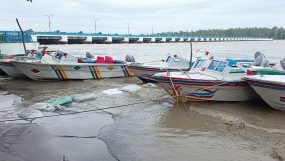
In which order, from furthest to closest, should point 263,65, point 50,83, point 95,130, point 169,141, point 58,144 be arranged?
1. point 50,83
2. point 263,65
3. point 95,130
4. point 169,141
5. point 58,144

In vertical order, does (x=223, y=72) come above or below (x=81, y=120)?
above

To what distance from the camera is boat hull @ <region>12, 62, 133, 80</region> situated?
59.2 ft

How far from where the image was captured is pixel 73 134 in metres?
8.38

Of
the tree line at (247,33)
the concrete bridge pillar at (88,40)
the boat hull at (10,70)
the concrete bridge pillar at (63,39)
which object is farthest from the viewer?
the tree line at (247,33)

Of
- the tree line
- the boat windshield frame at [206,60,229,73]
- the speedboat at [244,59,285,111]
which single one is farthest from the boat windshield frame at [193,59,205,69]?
the tree line

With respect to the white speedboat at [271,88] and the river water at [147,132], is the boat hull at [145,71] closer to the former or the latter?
the river water at [147,132]

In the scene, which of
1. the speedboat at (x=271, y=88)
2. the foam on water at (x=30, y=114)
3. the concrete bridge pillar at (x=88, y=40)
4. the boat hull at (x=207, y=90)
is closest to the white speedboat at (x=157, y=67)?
the boat hull at (x=207, y=90)

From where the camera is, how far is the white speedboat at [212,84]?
39.7 ft

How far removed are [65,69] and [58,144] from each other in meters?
11.3

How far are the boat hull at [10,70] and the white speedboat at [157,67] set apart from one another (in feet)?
22.4

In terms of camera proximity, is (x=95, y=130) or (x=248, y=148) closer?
(x=248, y=148)

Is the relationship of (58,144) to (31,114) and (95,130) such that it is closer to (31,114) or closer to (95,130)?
(95,130)

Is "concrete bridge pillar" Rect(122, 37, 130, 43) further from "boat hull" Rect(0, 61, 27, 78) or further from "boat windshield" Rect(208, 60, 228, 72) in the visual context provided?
"boat windshield" Rect(208, 60, 228, 72)

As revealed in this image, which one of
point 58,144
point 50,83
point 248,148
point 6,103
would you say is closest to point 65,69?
point 50,83
